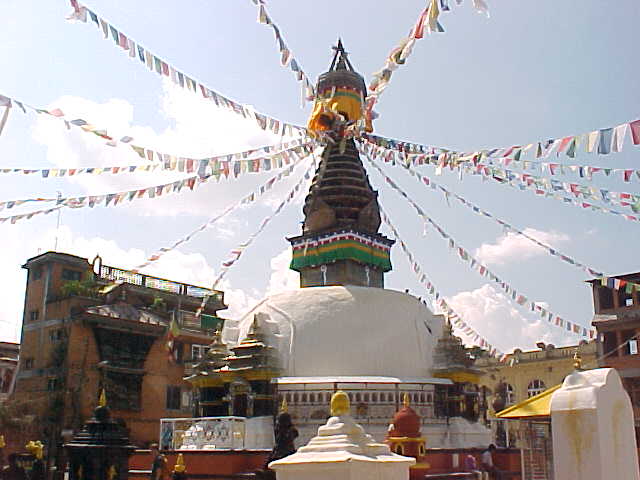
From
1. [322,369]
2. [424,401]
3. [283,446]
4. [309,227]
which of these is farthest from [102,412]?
[309,227]

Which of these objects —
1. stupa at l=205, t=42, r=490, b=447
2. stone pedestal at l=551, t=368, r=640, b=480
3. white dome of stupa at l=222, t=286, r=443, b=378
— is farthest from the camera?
white dome of stupa at l=222, t=286, r=443, b=378

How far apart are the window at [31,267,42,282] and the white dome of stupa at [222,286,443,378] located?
13.9 meters

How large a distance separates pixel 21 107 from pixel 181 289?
26910 mm

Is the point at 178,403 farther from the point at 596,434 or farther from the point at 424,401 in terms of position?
the point at 596,434

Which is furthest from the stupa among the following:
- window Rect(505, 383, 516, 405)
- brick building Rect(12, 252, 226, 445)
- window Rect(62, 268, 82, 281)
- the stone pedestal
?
window Rect(505, 383, 516, 405)

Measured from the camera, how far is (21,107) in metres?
10.1

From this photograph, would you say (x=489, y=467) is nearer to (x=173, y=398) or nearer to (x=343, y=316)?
(x=343, y=316)

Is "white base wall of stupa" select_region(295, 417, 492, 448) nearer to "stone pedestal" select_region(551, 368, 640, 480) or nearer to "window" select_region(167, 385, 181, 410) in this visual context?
"stone pedestal" select_region(551, 368, 640, 480)

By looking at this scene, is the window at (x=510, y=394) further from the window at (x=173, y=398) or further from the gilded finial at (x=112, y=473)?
the gilded finial at (x=112, y=473)

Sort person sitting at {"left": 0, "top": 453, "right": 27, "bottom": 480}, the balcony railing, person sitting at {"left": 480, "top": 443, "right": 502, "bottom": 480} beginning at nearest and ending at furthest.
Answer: person sitting at {"left": 0, "top": 453, "right": 27, "bottom": 480} → person sitting at {"left": 480, "top": 443, "right": 502, "bottom": 480} → the balcony railing

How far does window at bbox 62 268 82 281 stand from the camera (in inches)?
1233

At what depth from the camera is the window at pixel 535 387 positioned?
35.6m

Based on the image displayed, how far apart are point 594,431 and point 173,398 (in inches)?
1089

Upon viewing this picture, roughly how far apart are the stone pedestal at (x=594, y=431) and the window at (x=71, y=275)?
27.3 meters
